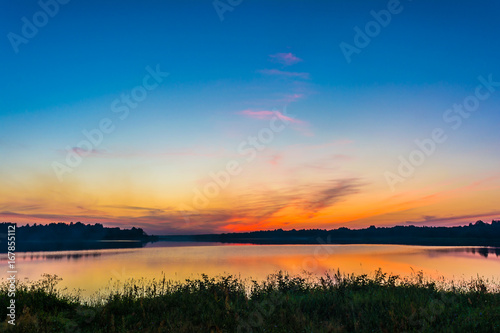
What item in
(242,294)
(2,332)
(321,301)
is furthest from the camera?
(242,294)

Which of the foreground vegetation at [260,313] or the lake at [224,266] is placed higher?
the foreground vegetation at [260,313]

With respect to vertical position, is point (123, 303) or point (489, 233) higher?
point (123, 303)

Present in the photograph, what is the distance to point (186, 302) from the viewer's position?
13.4 metres

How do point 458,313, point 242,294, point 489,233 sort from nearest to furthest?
point 458,313
point 242,294
point 489,233

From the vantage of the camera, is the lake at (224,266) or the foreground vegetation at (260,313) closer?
the foreground vegetation at (260,313)

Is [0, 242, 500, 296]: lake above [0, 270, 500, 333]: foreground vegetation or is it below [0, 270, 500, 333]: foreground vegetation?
below

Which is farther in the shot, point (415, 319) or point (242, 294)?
point (242, 294)

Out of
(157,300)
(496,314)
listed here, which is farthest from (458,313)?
(157,300)

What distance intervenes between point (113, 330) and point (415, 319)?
340 inches

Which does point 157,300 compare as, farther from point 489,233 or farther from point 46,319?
point 489,233

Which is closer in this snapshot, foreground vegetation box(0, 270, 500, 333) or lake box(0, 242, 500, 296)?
foreground vegetation box(0, 270, 500, 333)

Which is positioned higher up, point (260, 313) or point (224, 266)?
point (260, 313)

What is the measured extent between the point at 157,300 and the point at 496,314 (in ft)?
36.1

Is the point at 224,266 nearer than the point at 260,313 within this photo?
No
